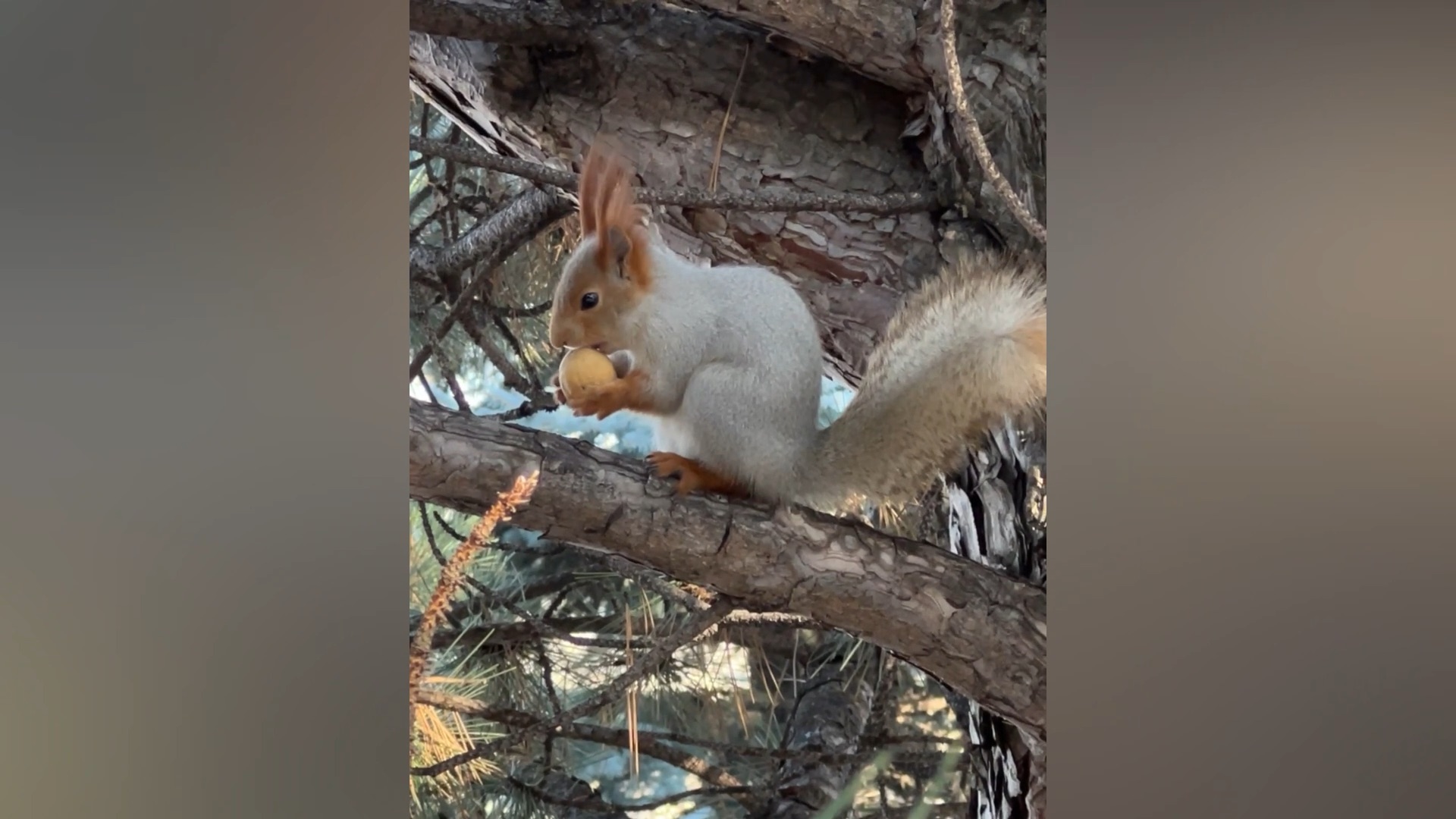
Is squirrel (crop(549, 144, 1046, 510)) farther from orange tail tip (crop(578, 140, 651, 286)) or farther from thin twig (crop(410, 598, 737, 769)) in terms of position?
thin twig (crop(410, 598, 737, 769))

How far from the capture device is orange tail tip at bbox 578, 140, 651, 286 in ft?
4.52

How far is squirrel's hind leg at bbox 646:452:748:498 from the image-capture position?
139 cm

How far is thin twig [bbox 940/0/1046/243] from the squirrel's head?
1.27 ft

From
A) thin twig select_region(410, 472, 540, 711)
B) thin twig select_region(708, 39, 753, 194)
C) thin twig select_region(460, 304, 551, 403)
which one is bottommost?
thin twig select_region(410, 472, 540, 711)

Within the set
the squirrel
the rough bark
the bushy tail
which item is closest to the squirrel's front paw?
the squirrel

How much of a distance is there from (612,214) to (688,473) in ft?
0.99

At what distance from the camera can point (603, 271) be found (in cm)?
138

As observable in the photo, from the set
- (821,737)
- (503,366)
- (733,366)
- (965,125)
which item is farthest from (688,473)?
(965,125)

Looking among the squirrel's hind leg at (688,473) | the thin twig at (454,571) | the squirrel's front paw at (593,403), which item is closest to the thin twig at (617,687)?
the thin twig at (454,571)

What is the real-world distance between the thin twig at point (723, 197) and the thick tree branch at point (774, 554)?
283 millimetres

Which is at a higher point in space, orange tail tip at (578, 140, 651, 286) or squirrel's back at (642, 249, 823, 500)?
orange tail tip at (578, 140, 651, 286)

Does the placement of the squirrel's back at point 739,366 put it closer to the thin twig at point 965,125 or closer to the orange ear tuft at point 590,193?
the orange ear tuft at point 590,193

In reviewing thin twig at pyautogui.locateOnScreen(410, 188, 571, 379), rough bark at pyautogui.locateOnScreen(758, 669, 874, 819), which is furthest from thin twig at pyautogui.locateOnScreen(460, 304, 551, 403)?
rough bark at pyautogui.locateOnScreen(758, 669, 874, 819)
